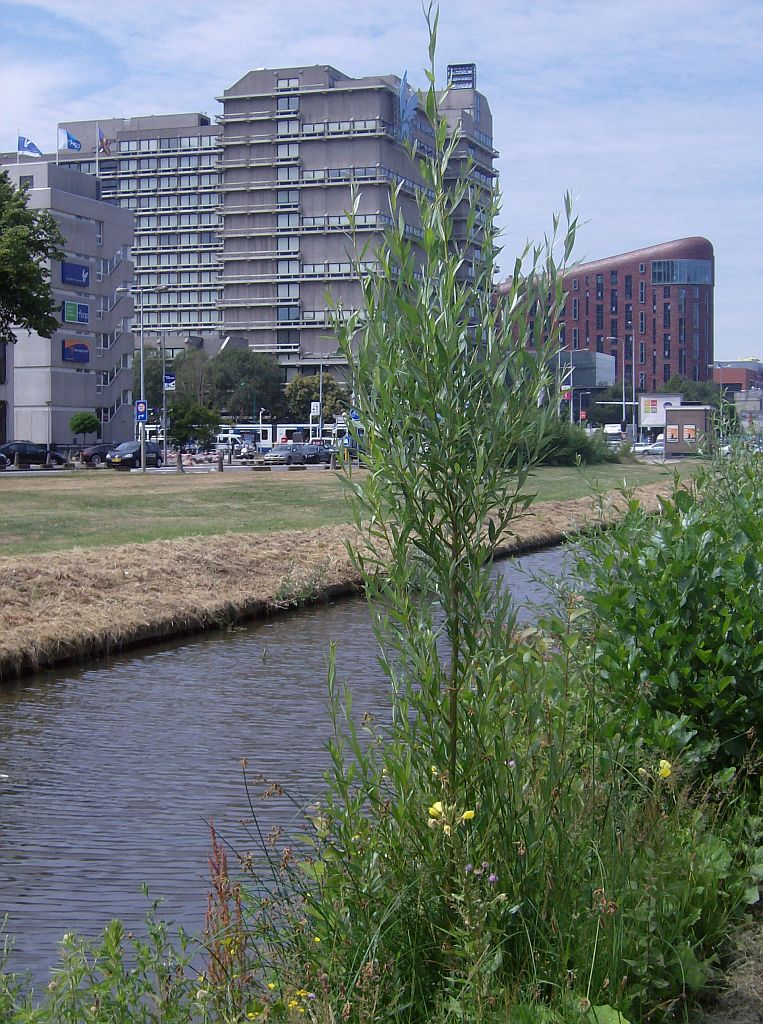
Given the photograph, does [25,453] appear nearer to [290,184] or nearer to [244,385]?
[244,385]

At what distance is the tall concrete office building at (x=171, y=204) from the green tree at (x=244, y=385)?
33.9 metres

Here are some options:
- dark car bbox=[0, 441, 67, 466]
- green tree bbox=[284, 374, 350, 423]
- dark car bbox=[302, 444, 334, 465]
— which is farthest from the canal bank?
green tree bbox=[284, 374, 350, 423]

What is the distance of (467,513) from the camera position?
486cm

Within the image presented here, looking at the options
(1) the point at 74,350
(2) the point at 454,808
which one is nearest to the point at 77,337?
(1) the point at 74,350

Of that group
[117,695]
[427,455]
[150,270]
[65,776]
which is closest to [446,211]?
[427,455]

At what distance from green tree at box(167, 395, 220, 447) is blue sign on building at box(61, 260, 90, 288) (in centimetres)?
1517

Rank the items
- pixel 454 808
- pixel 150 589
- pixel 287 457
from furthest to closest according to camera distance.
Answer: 1. pixel 287 457
2. pixel 150 589
3. pixel 454 808

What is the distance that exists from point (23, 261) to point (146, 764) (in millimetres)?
36236

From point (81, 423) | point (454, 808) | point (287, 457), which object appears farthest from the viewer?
point (81, 423)

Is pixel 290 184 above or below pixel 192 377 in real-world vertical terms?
above

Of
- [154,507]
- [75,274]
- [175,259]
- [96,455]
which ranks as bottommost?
[154,507]

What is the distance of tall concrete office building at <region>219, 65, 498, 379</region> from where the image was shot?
135m

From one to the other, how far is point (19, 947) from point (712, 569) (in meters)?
4.00

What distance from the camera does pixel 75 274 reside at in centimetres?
9312
